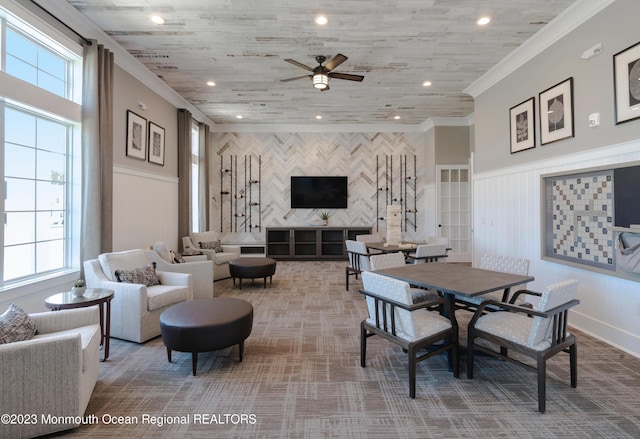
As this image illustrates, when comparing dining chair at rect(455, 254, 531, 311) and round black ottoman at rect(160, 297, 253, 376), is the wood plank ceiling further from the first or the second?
round black ottoman at rect(160, 297, 253, 376)

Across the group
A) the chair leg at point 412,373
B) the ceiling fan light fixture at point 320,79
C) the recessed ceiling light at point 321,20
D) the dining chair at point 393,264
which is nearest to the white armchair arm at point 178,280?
the dining chair at point 393,264

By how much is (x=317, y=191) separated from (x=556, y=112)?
5443 mm

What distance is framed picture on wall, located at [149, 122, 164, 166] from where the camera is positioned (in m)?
5.22

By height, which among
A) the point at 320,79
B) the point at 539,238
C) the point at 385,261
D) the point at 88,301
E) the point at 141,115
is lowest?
the point at 88,301

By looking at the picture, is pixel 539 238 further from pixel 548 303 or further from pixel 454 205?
pixel 454 205

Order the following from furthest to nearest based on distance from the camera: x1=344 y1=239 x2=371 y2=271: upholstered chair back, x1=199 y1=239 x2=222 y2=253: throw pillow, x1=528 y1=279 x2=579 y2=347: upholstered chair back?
x1=199 y1=239 x2=222 y2=253: throw pillow < x1=344 y1=239 x2=371 y2=271: upholstered chair back < x1=528 y1=279 x2=579 y2=347: upholstered chair back

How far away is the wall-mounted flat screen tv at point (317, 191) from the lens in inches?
325

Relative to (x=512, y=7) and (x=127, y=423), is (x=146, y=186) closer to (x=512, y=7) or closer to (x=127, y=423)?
(x=127, y=423)

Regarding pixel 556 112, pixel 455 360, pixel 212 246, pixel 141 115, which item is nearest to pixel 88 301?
pixel 455 360

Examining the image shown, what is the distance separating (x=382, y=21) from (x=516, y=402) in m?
4.02

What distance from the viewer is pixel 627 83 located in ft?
9.36

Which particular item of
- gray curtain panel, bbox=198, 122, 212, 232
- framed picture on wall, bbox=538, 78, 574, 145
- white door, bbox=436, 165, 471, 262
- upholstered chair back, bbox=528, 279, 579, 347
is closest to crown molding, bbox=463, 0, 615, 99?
framed picture on wall, bbox=538, 78, 574, 145

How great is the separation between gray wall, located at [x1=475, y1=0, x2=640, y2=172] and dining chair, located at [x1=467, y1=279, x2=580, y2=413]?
6.47 ft

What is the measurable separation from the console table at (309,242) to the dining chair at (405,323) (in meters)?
5.38
